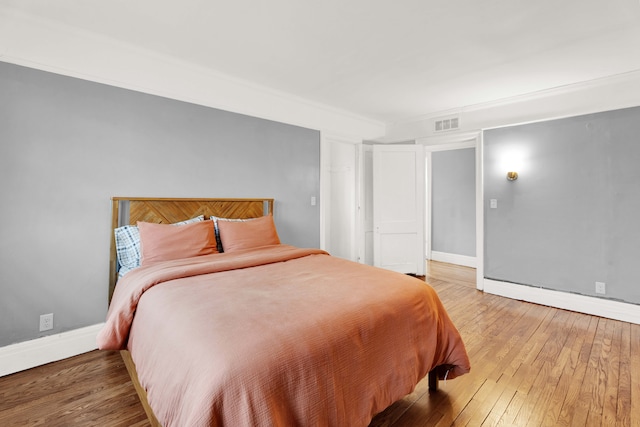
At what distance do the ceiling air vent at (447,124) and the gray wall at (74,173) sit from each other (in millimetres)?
2958

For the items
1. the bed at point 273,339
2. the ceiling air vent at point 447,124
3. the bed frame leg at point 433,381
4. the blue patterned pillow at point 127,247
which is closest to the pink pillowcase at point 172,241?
the bed at point 273,339

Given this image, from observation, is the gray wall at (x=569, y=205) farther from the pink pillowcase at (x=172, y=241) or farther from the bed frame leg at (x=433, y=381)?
the pink pillowcase at (x=172, y=241)

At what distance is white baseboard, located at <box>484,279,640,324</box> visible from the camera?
2.92 metres

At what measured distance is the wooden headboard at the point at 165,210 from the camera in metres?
2.47

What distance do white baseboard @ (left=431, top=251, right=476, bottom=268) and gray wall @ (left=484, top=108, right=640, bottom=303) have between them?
4.58 feet

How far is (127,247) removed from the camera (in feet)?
7.88

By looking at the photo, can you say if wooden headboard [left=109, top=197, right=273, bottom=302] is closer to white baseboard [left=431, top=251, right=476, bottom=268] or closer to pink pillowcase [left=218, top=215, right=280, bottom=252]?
pink pillowcase [left=218, top=215, right=280, bottom=252]

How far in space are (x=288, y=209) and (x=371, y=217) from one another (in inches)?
63.4

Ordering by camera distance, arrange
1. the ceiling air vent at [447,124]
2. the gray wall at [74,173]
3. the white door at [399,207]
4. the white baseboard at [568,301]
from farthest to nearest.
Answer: the white door at [399,207], the ceiling air vent at [447,124], the white baseboard at [568,301], the gray wall at [74,173]

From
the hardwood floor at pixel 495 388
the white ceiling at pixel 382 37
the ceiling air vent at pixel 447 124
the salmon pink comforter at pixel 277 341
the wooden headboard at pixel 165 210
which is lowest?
the hardwood floor at pixel 495 388

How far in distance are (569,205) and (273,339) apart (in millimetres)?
3705

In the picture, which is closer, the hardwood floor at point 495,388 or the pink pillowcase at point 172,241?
the hardwood floor at point 495,388

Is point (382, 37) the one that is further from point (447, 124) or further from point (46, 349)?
point (46, 349)

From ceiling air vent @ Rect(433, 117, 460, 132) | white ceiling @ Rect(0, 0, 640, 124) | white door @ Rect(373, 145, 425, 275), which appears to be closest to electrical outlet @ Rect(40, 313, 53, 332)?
white ceiling @ Rect(0, 0, 640, 124)
